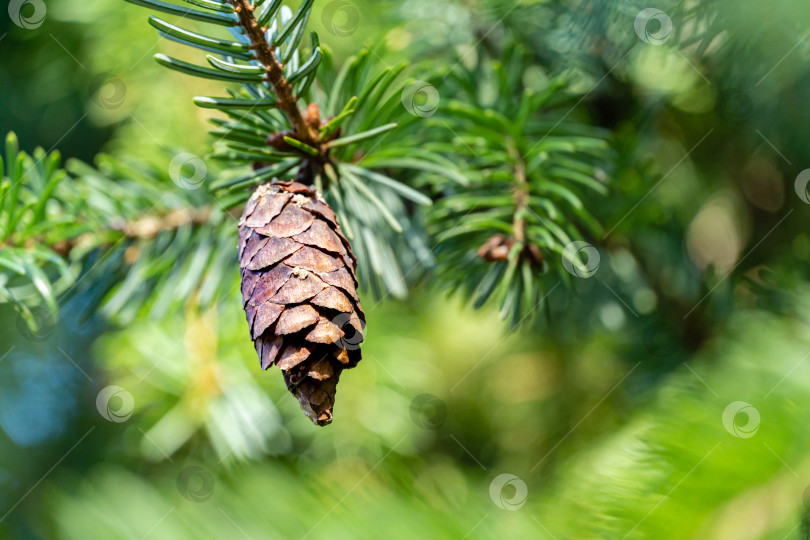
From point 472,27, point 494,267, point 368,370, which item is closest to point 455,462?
point 368,370

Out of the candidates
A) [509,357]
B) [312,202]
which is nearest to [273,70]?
[312,202]

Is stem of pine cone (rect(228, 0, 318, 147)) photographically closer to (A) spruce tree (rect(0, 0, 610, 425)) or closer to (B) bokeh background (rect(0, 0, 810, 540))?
(A) spruce tree (rect(0, 0, 610, 425))

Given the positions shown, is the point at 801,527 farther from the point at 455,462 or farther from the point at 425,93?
the point at 455,462

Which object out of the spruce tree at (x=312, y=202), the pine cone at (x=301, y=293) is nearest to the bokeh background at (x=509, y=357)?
the spruce tree at (x=312, y=202)

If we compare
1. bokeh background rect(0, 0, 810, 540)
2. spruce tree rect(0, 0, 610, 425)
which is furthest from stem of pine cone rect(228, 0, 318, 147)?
bokeh background rect(0, 0, 810, 540)

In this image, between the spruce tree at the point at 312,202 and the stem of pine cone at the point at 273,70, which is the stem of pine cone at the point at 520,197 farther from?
the stem of pine cone at the point at 273,70

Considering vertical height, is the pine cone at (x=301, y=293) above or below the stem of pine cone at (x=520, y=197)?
below
